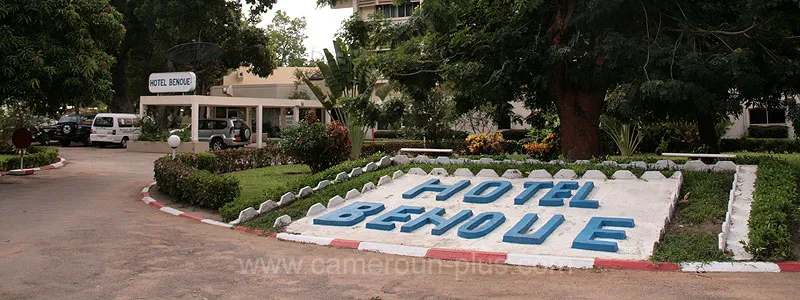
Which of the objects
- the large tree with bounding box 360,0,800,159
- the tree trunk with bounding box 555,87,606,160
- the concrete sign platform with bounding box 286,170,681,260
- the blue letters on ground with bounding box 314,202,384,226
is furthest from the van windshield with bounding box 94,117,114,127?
the tree trunk with bounding box 555,87,606,160

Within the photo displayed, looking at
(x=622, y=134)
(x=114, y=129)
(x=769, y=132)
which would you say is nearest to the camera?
(x=622, y=134)

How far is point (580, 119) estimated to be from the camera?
1292cm

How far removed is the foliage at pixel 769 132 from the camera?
25.2 m

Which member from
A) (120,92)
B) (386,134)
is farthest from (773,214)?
(120,92)

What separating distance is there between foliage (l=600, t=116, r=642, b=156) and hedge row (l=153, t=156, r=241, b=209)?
1272 centimetres

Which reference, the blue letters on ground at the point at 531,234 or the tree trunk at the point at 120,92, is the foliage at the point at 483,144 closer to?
the blue letters on ground at the point at 531,234

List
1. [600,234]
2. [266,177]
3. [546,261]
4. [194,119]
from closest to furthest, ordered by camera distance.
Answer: [546,261], [600,234], [266,177], [194,119]

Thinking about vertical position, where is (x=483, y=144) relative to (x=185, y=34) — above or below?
below

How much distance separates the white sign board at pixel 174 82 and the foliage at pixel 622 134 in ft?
53.1

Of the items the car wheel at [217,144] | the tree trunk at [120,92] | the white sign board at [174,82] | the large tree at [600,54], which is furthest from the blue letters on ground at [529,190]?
the tree trunk at [120,92]

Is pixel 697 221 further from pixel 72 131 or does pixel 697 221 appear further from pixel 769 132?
pixel 72 131

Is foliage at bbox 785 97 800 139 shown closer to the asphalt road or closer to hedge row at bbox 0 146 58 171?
the asphalt road

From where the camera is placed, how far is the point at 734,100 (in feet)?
35.1

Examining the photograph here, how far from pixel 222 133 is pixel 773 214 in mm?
23982
